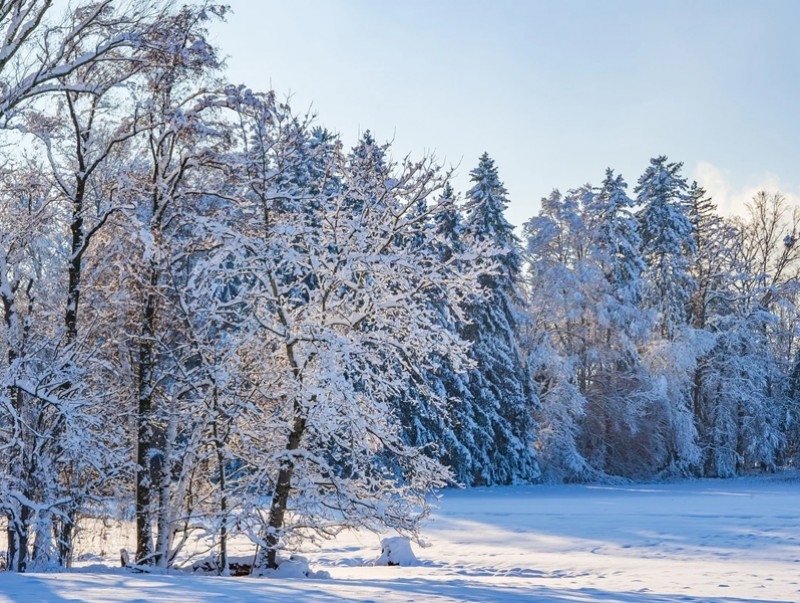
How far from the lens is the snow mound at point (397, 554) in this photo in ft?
45.4

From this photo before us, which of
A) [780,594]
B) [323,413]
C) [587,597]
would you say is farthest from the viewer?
[323,413]

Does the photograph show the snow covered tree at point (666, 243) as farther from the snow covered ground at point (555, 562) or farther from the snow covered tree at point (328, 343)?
the snow covered tree at point (328, 343)

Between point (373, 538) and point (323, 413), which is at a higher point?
point (323, 413)

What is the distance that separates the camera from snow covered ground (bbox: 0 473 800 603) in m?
6.79

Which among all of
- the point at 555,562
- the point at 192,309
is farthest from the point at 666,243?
the point at 192,309

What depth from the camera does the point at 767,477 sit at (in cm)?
3562

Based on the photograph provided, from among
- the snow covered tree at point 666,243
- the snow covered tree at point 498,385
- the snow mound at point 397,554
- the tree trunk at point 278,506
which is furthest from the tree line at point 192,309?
the snow covered tree at point 666,243

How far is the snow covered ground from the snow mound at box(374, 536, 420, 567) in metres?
0.29

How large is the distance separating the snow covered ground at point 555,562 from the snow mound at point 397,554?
287mm

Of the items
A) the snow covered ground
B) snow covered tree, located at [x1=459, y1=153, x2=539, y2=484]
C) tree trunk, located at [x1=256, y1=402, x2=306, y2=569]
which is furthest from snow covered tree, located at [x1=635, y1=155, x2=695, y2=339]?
tree trunk, located at [x1=256, y1=402, x2=306, y2=569]

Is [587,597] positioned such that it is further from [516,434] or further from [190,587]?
[516,434]

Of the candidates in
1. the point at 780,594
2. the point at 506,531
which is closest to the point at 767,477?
the point at 506,531

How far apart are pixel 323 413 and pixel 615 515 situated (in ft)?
37.9

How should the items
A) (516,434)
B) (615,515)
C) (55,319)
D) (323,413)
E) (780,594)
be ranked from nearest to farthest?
(780,594) < (323,413) < (55,319) < (615,515) < (516,434)
